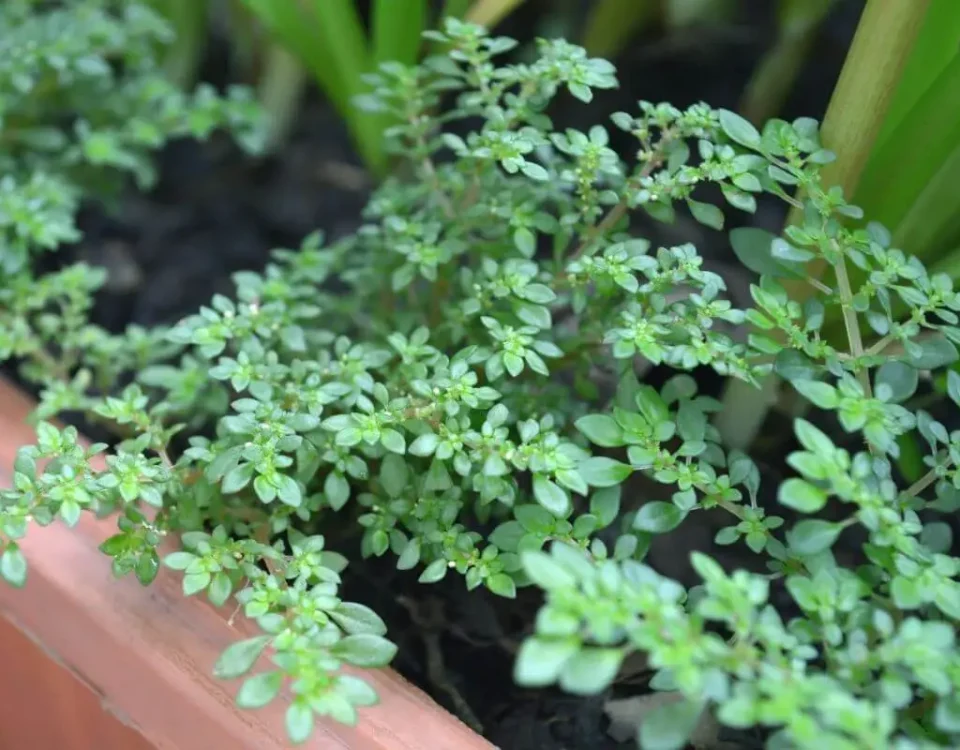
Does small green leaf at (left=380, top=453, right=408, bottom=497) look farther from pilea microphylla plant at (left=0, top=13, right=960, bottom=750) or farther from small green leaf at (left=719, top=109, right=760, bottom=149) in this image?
small green leaf at (left=719, top=109, right=760, bottom=149)

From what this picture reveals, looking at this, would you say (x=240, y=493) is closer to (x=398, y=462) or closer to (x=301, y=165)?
(x=398, y=462)

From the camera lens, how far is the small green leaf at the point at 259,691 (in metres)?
0.46

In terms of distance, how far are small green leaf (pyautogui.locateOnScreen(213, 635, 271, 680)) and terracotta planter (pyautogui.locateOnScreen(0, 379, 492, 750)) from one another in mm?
85

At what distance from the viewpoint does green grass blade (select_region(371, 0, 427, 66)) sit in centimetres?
90

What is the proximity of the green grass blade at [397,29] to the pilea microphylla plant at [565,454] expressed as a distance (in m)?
0.14

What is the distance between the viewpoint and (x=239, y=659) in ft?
1.65

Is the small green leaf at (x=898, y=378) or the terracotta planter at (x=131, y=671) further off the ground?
the small green leaf at (x=898, y=378)

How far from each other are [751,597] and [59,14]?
0.87m

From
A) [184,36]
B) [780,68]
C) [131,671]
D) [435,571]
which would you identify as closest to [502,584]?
[435,571]

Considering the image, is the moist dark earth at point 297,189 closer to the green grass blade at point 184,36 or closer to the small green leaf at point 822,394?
the green grass blade at point 184,36

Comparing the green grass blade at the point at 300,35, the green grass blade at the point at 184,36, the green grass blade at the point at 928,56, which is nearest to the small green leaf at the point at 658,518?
the green grass blade at the point at 928,56

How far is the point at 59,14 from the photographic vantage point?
0.94 metres

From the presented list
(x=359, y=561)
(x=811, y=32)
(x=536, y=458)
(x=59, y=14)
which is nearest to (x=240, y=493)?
(x=359, y=561)

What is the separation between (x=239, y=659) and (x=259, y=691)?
0.13 ft
